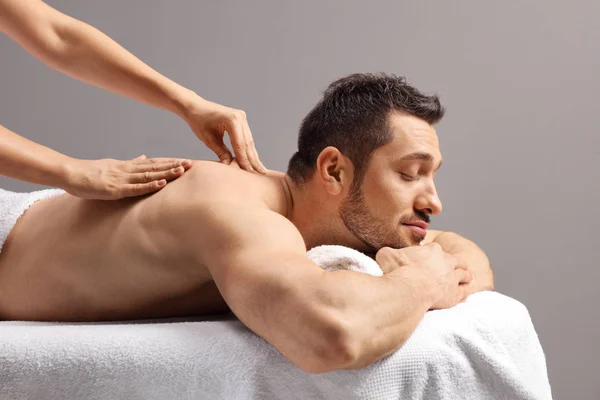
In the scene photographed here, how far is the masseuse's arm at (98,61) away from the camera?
1.72m

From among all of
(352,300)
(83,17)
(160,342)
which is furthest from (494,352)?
(83,17)

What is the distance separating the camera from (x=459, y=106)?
269cm

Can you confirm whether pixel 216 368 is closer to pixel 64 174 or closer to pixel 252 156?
pixel 64 174

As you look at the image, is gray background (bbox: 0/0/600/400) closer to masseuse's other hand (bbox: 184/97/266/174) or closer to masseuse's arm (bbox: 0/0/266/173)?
masseuse's arm (bbox: 0/0/266/173)

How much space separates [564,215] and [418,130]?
1387 millimetres

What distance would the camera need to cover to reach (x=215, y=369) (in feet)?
3.38

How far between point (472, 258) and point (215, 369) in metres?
0.75

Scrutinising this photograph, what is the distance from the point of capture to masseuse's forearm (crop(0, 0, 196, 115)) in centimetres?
175

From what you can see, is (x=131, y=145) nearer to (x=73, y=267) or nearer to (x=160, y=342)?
(x=73, y=267)

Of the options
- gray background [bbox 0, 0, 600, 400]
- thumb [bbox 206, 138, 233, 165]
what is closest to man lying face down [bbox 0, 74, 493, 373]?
thumb [bbox 206, 138, 233, 165]

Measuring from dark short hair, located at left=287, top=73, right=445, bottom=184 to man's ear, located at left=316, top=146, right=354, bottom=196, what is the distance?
15mm

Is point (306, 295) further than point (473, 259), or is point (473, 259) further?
point (473, 259)

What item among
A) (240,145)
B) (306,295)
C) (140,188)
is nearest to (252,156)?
(240,145)

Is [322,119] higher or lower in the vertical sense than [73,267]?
higher
